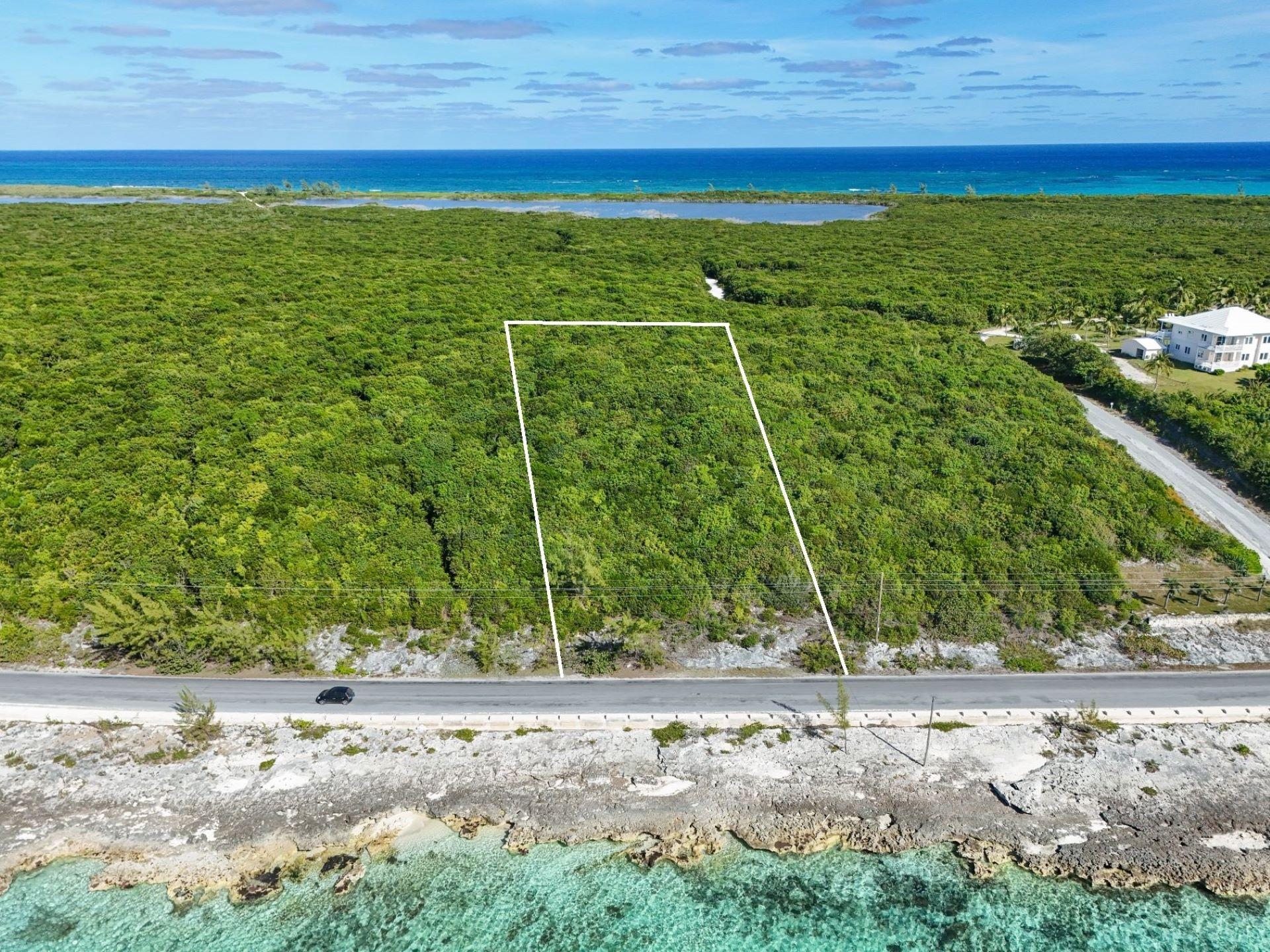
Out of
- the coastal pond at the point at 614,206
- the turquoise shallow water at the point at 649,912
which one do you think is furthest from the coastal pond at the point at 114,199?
the turquoise shallow water at the point at 649,912

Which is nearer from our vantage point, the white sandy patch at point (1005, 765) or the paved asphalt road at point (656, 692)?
the white sandy patch at point (1005, 765)

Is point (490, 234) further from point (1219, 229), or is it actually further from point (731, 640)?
point (1219, 229)

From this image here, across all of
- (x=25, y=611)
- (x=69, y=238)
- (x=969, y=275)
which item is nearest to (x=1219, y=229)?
(x=969, y=275)

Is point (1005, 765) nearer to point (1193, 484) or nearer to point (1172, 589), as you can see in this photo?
point (1172, 589)

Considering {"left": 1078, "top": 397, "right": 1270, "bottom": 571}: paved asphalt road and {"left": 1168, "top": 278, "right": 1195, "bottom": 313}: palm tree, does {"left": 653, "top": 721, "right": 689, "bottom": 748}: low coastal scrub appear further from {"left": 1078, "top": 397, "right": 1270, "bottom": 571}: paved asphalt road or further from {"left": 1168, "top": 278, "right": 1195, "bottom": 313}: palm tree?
{"left": 1168, "top": 278, "right": 1195, "bottom": 313}: palm tree

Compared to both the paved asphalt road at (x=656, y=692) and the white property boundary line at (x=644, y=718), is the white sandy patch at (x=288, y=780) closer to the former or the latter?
the white property boundary line at (x=644, y=718)

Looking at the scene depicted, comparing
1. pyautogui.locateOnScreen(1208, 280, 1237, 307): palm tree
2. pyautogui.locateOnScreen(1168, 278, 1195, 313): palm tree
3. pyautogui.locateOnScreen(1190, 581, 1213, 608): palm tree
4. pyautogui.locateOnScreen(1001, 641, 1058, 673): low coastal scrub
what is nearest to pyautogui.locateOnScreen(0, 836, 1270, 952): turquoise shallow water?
pyautogui.locateOnScreen(1001, 641, 1058, 673): low coastal scrub
